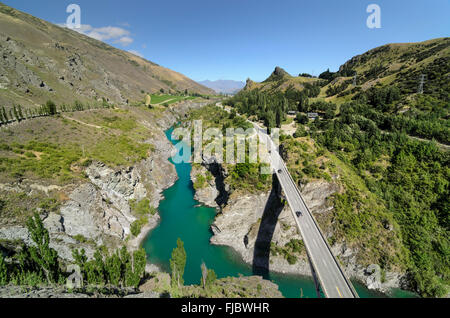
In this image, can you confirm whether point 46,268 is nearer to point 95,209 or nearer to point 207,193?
point 95,209

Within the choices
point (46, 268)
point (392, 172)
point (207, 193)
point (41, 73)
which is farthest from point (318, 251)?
point (41, 73)

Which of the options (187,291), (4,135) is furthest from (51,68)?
(187,291)

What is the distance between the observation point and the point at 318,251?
1199 inches

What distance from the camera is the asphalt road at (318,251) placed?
83.6 feet

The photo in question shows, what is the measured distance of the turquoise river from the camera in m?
36.1

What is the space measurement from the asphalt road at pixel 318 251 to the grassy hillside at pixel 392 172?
6230 millimetres

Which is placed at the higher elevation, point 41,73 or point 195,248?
point 41,73

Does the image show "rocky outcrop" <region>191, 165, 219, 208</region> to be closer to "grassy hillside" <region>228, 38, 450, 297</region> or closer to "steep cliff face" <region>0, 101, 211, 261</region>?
"steep cliff face" <region>0, 101, 211, 261</region>

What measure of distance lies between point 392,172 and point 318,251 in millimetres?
34648

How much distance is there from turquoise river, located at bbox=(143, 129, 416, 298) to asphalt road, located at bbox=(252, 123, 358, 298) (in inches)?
393

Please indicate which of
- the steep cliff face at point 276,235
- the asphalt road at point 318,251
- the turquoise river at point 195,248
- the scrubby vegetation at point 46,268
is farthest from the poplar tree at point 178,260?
the asphalt road at point 318,251

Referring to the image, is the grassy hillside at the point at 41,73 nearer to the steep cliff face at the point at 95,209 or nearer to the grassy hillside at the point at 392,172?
the steep cliff face at the point at 95,209

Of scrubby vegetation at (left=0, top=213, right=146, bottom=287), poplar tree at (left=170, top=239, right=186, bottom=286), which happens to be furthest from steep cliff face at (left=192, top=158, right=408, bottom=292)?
scrubby vegetation at (left=0, top=213, right=146, bottom=287)

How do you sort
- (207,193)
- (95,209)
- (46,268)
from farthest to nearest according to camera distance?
1. (207,193)
2. (95,209)
3. (46,268)
